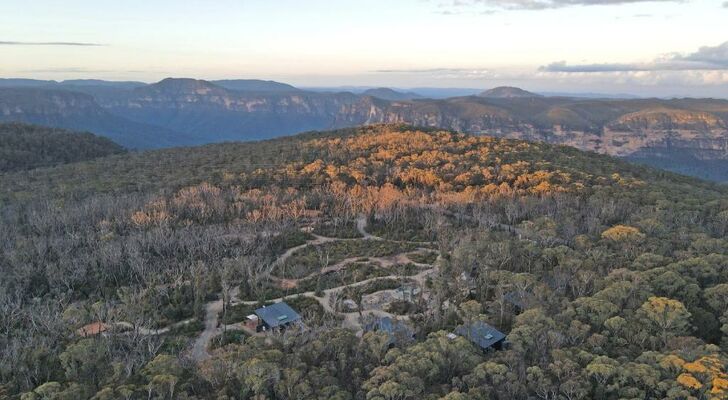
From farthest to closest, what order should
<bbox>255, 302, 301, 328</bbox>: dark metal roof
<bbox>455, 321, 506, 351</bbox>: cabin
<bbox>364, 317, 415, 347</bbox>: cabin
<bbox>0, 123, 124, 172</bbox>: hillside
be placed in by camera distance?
<bbox>0, 123, 124, 172</bbox>: hillside, <bbox>255, 302, 301, 328</bbox>: dark metal roof, <bbox>455, 321, 506, 351</bbox>: cabin, <bbox>364, 317, 415, 347</bbox>: cabin

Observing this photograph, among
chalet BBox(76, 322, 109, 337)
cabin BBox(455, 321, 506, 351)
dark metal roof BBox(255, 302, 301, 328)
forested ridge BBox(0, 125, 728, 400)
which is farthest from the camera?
dark metal roof BBox(255, 302, 301, 328)

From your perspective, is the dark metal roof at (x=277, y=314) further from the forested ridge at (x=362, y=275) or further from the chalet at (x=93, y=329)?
the chalet at (x=93, y=329)

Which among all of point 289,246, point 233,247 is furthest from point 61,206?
point 289,246

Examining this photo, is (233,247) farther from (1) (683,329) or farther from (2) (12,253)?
(1) (683,329)

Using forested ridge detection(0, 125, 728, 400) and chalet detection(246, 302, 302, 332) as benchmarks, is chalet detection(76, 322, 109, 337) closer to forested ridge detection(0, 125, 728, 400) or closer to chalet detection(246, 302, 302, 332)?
forested ridge detection(0, 125, 728, 400)

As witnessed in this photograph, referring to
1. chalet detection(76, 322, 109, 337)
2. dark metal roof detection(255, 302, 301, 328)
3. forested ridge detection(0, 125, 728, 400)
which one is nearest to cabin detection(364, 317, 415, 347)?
forested ridge detection(0, 125, 728, 400)

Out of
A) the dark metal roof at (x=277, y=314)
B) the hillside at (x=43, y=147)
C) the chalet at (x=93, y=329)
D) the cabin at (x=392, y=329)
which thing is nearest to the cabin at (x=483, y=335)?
the cabin at (x=392, y=329)
